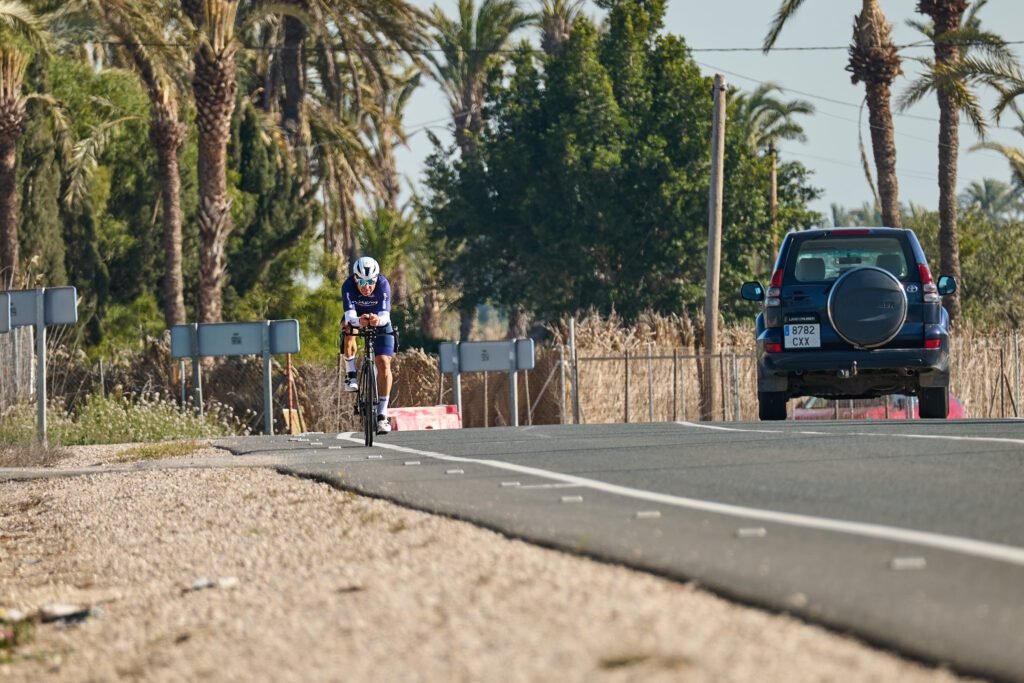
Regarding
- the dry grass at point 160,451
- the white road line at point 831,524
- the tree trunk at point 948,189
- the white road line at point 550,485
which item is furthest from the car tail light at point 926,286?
the tree trunk at point 948,189

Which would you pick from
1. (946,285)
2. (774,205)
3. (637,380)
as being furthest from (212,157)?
(774,205)

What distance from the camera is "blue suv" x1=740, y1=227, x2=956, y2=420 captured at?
635 inches

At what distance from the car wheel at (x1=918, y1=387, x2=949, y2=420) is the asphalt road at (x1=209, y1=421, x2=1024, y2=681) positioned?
1.47 metres

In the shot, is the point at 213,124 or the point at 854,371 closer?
the point at 854,371

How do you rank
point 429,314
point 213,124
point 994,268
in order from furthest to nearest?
1. point 429,314
2. point 994,268
3. point 213,124

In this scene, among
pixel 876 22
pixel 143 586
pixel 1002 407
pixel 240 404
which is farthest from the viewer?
pixel 876 22

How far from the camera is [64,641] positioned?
7.68 metres

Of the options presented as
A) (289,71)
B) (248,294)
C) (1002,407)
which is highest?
(289,71)

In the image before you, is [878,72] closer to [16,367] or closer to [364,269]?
[16,367]

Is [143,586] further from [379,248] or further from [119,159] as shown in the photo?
[379,248]

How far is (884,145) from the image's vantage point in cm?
3966

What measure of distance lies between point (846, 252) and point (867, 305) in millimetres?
1286

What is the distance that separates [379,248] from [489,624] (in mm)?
Answer: 46858

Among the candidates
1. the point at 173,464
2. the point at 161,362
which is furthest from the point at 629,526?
the point at 161,362
